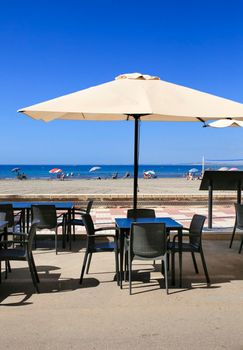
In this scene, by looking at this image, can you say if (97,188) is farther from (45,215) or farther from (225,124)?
(45,215)

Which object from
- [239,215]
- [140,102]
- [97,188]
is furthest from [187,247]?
[97,188]

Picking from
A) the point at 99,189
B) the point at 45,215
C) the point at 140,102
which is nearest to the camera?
the point at 140,102

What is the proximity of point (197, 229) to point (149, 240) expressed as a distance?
0.85 meters

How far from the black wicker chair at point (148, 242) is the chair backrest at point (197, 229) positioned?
0.62m

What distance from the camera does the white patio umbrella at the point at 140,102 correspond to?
16.4 ft

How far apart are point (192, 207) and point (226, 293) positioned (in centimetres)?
919

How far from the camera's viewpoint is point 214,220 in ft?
34.8

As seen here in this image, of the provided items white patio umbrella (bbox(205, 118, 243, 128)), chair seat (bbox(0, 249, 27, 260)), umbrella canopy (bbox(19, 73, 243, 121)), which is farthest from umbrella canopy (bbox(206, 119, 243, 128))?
chair seat (bbox(0, 249, 27, 260))

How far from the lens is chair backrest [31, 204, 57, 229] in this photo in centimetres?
718

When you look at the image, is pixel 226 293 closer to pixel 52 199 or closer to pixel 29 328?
pixel 29 328

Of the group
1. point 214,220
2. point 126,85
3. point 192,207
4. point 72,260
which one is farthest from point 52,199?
point 126,85

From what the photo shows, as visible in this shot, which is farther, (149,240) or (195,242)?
(195,242)

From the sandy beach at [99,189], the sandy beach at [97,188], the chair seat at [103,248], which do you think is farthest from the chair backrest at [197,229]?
the sandy beach at [97,188]

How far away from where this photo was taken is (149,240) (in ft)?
15.7
